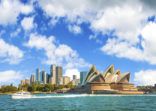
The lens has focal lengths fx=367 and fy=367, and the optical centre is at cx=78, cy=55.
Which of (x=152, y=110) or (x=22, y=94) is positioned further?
(x=22, y=94)

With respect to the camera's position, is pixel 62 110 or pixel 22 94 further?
pixel 22 94

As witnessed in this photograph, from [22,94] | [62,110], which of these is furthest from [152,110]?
[22,94]

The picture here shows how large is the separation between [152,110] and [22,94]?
82.7 meters

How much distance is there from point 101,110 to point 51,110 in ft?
24.7

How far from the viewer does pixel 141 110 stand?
52.7 m

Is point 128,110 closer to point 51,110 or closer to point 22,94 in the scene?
point 51,110

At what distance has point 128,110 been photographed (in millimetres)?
52531

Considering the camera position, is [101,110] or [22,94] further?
[22,94]

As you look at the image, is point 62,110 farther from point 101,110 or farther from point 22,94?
point 22,94

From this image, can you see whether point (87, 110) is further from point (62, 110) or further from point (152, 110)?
point (152, 110)

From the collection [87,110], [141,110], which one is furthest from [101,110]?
[141,110]

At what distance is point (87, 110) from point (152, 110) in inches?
370

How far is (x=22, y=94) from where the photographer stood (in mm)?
129375

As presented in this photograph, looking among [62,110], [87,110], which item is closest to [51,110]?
[62,110]
